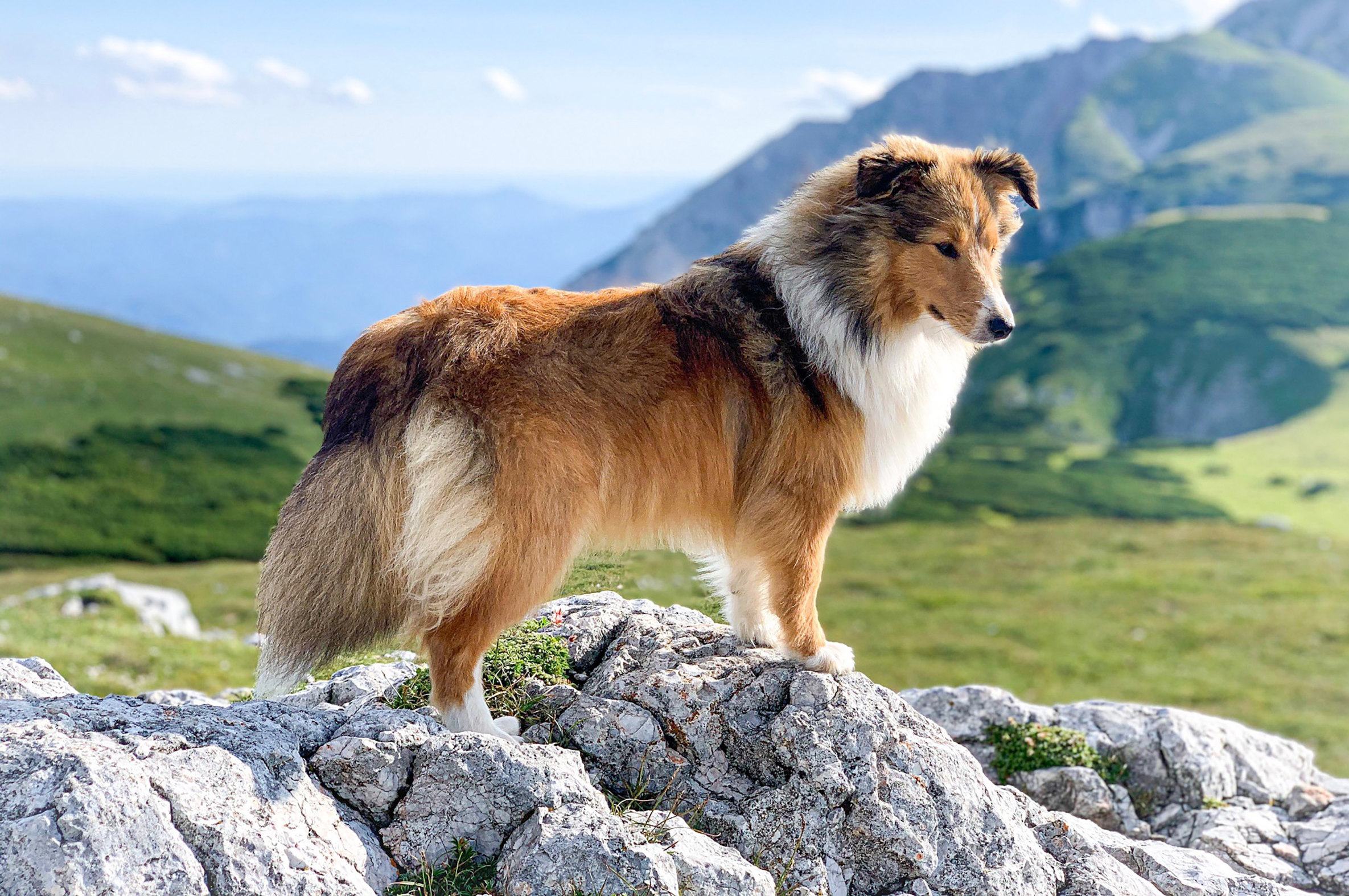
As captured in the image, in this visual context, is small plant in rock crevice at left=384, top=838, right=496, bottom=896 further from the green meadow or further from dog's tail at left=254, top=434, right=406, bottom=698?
the green meadow

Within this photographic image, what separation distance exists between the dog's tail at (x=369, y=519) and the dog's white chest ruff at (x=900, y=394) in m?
3.01

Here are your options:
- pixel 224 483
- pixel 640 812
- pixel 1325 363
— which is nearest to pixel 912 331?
pixel 640 812

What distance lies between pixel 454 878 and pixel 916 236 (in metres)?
5.34

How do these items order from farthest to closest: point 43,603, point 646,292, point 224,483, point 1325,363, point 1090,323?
point 1090,323
point 1325,363
point 224,483
point 43,603
point 646,292

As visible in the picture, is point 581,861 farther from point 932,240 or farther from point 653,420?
point 932,240

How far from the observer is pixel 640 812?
21.6 feet

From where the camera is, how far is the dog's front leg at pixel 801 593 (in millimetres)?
7488

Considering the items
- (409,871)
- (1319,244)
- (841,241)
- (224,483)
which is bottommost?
(224,483)

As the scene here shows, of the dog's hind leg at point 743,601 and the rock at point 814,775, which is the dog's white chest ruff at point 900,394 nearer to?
the dog's hind leg at point 743,601

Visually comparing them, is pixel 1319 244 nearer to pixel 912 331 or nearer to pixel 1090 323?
pixel 1090 323

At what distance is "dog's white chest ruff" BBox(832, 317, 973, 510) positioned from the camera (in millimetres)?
7398

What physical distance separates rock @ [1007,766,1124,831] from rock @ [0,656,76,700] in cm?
833

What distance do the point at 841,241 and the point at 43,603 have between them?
32.2 m

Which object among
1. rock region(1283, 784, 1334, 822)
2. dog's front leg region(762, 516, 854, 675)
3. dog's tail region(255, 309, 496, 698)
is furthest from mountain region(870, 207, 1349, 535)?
dog's tail region(255, 309, 496, 698)
